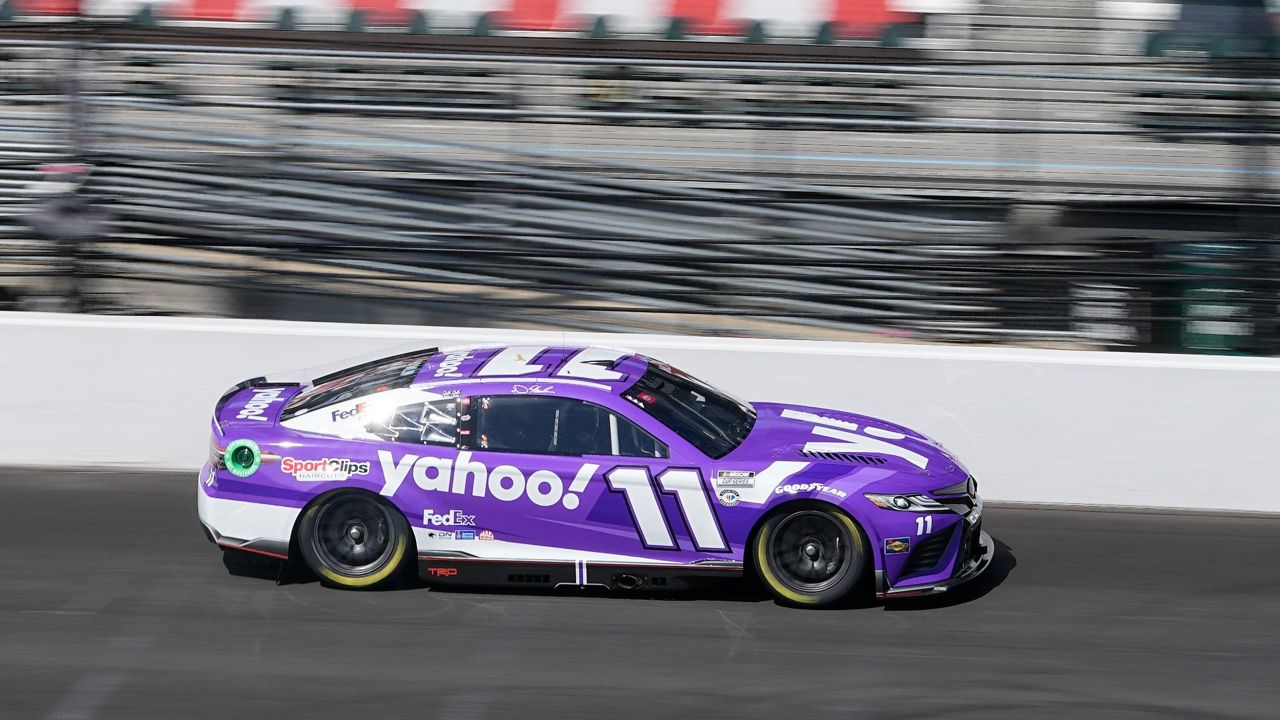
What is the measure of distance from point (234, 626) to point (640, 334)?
3.99 metres

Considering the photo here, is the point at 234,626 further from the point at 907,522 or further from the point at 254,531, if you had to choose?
the point at 907,522

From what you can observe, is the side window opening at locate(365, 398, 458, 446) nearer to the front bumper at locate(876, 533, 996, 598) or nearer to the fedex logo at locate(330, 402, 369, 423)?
Result: the fedex logo at locate(330, 402, 369, 423)

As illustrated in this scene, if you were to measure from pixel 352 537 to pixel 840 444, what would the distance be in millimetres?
2595

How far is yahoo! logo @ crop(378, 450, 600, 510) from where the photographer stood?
6828 millimetres

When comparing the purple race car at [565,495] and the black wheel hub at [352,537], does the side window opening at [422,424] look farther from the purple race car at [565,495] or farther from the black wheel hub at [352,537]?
the black wheel hub at [352,537]

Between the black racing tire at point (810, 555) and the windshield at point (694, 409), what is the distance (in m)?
0.49

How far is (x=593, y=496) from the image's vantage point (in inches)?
268

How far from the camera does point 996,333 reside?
966cm

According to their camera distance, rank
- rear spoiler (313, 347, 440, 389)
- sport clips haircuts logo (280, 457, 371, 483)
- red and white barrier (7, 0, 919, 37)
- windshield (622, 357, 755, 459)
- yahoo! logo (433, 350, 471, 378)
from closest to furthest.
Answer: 1. sport clips haircuts logo (280, 457, 371, 483)
2. windshield (622, 357, 755, 459)
3. yahoo! logo (433, 350, 471, 378)
4. rear spoiler (313, 347, 440, 389)
5. red and white barrier (7, 0, 919, 37)

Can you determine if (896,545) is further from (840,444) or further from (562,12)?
(562,12)

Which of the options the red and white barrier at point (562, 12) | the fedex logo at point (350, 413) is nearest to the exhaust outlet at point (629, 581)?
the fedex logo at point (350, 413)

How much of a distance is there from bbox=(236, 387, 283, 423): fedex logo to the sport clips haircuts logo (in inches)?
14.1

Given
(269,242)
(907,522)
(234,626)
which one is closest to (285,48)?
(269,242)

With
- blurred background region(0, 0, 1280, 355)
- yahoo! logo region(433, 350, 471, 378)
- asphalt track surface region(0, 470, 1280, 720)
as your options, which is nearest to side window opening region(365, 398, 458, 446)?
yahoo! logo region(433, 350, 471, 378)
